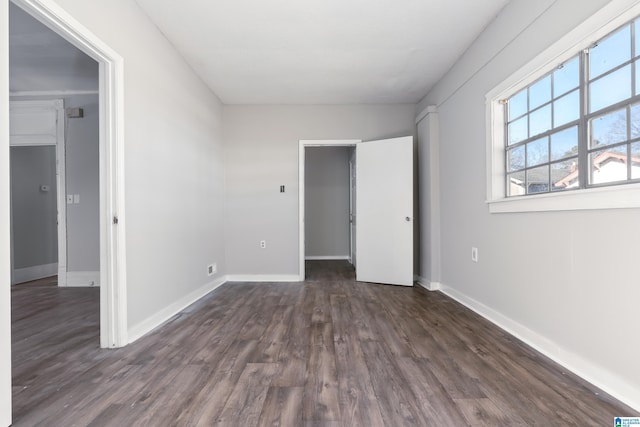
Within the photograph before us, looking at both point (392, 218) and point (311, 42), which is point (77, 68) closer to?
point (311, 42)

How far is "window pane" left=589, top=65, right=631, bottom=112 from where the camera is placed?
1.46 m

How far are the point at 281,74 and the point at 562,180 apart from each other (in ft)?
9.06

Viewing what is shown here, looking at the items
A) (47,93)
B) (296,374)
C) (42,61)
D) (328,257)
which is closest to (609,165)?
(296,374)

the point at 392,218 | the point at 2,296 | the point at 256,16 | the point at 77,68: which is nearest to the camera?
the point at 2,296

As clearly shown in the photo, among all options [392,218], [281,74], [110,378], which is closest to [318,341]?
[110,378]

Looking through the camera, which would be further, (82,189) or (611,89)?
(82,189)

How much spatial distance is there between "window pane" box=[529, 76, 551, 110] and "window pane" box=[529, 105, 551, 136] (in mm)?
53

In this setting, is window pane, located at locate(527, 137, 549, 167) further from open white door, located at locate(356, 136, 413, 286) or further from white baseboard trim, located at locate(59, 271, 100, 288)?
white baseboard trim, located at locate(59, 271, 100, 288)

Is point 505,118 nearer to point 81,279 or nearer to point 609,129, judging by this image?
point 609,129

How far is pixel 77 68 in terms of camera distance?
10.6 feet

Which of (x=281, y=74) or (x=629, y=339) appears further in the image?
(x=281, y=74)

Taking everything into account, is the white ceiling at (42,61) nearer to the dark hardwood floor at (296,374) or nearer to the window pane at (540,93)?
the dark hardwood floor at (296,374)

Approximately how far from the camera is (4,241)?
4.10 ft

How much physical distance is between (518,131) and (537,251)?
95 cm
